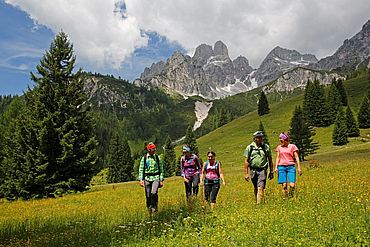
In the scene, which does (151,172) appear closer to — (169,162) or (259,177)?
(259,177)

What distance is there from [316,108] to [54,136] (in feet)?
263

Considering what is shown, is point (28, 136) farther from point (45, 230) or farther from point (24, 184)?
point (45, 230)

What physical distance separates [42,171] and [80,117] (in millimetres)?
4888

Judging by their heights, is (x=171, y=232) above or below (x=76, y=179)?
below

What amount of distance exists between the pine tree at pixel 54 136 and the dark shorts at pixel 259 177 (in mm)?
16483

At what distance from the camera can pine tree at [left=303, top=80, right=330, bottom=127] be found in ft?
286

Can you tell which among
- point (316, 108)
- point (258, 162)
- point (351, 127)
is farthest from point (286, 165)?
point (316, 108)

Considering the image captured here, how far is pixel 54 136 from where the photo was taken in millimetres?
23859

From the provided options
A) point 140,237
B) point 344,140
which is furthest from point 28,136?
point 344,140

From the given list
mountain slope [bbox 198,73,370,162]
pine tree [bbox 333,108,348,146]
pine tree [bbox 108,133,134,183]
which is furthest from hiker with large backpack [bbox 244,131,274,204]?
pine tree [bbox 108,133,134,183]

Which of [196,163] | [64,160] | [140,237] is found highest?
[64,160]

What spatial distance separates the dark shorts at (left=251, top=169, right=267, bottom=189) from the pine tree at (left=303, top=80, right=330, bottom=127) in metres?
83.7

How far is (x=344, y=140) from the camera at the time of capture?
2598 inches

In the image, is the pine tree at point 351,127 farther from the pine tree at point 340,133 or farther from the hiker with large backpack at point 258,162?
the hiker with large backpack at point 258,162
